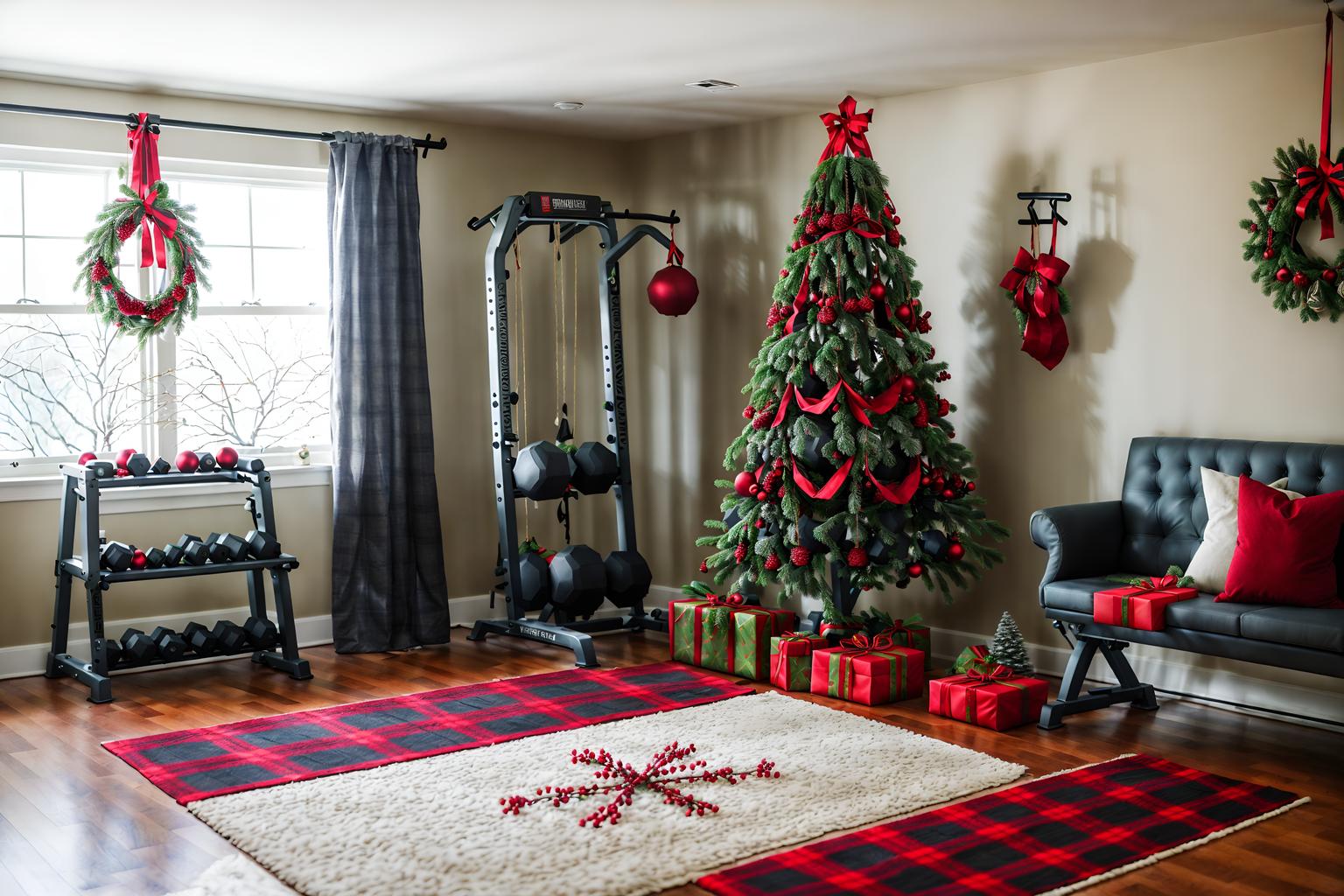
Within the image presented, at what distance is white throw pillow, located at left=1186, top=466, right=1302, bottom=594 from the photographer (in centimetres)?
411

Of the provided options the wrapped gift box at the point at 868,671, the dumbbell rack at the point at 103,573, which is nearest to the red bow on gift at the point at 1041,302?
the wrapped gift box at the point at 868,671

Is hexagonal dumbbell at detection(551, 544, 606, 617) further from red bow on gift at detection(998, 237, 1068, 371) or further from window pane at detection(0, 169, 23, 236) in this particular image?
window pane at detection(0, 169, 23, 236)

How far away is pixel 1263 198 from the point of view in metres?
4.37

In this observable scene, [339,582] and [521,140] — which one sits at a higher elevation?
[521,140]

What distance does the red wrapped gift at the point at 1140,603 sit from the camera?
3.99 metres

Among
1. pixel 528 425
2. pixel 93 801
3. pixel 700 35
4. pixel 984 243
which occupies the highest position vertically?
pixel 700 35

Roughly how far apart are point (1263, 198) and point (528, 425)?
3.63 meters

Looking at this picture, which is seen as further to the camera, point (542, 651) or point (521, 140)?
point (521, 140)

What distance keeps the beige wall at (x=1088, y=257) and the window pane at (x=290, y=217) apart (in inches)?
78.3

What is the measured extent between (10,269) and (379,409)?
5.31 feet

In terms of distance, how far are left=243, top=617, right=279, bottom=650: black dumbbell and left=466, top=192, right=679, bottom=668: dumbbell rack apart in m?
0.97

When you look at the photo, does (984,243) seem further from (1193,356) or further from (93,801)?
(93,801)

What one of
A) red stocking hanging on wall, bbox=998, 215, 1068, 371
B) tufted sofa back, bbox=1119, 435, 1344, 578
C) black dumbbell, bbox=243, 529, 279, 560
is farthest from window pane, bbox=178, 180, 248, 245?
tufted sofa back, bbox=1119, 435, 1344, 578

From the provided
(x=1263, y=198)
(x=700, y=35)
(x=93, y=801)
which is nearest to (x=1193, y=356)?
(x=1263, y=198)
